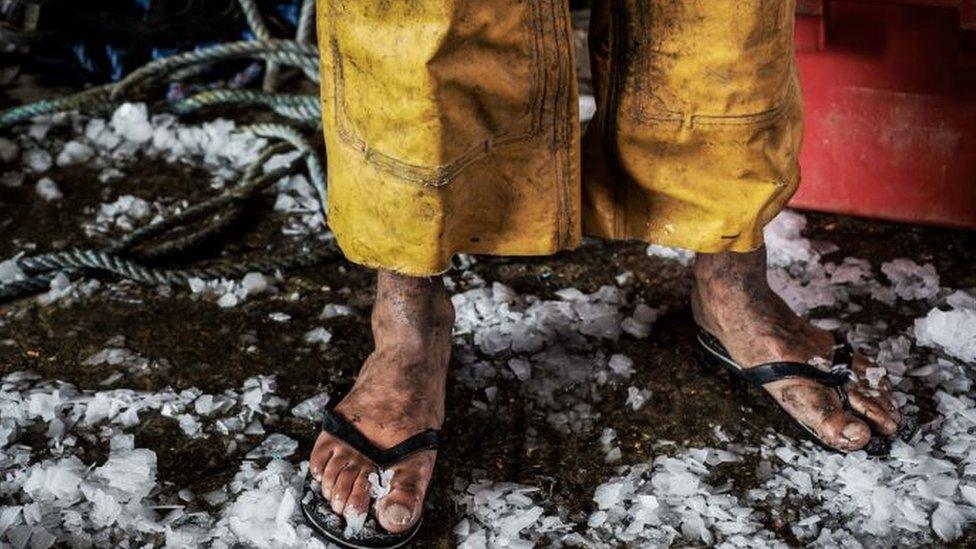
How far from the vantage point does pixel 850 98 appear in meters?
2.11

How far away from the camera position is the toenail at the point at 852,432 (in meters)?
1.63

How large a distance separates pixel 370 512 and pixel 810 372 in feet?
2.30

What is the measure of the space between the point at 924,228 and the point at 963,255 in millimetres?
100

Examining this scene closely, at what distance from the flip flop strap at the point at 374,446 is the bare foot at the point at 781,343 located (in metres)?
0.50

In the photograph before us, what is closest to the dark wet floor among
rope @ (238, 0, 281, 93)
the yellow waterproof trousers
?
the yellow waterproof trousers

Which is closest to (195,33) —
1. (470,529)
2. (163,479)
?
(163,479)

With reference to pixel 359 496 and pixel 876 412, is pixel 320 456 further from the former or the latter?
pixel 876 412

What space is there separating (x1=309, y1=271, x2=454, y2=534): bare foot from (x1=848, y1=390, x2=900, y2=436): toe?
623mm

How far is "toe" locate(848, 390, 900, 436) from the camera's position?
1657mm

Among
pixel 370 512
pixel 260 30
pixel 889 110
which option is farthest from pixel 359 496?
pixel 260 30

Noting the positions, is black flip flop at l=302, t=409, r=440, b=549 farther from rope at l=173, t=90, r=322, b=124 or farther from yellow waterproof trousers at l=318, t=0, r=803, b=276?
rope at l=173, t=90, r=322, b=124

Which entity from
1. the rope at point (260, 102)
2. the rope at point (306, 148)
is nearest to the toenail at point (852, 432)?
the rope at point (306, 148)

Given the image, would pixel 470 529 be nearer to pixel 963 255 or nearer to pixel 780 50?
pixel 780 50

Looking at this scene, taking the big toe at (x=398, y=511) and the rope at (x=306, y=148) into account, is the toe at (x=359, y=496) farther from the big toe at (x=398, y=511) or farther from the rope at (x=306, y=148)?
the rope at (x=306, y=148)
